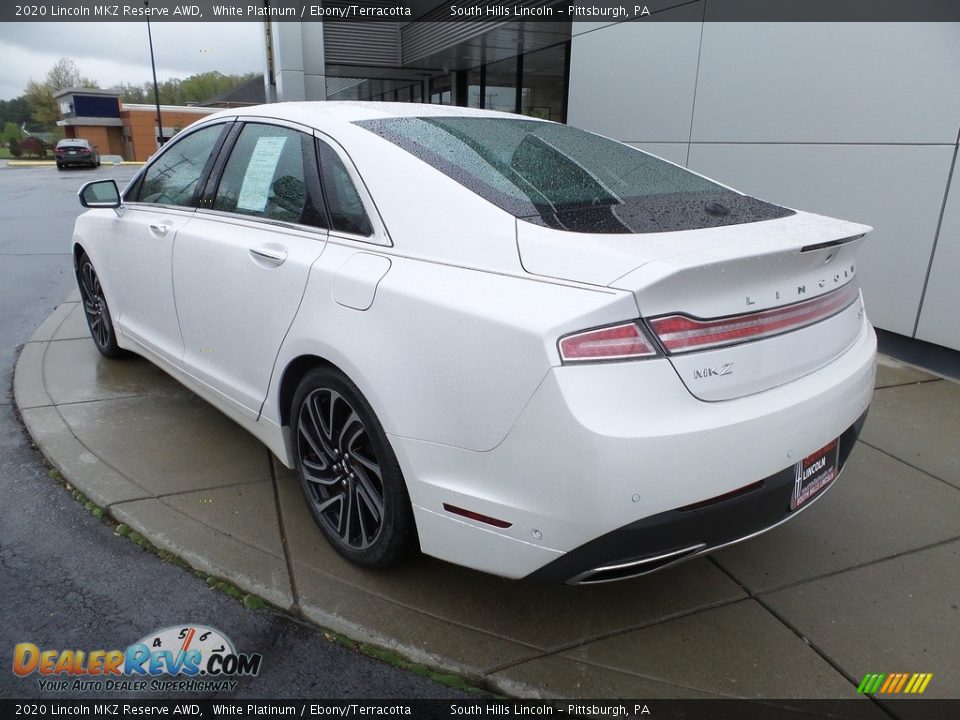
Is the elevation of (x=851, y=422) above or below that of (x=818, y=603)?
above

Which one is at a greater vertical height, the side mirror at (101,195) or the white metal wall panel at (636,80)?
the white metal wall panel at (636,80)

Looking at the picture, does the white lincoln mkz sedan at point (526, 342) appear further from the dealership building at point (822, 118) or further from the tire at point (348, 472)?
the dealership building at point (822, 118)

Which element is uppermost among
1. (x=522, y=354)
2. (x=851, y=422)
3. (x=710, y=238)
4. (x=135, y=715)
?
(x=710, y=238)

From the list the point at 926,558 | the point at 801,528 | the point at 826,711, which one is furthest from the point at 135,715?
the point at 926,558

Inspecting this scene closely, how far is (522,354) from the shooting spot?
1.87m

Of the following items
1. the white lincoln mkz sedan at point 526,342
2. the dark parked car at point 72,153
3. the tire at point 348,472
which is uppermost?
the white lincoln mkz sedan at point 526,342

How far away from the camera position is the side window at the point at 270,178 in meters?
2.83

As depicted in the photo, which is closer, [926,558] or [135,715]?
[135,715]

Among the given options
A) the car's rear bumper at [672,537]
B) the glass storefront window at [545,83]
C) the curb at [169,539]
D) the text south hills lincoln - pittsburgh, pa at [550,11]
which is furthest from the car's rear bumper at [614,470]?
the glass storefront window at [545,83]

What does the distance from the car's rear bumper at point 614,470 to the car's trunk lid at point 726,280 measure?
8 centimetres

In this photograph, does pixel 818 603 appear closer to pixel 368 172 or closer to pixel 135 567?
pixel 368 172

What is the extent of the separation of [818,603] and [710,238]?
1435 millimetres

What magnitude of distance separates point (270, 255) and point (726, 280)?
1.71 meters

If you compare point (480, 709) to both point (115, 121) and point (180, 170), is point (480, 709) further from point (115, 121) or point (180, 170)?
point (115, 121)
